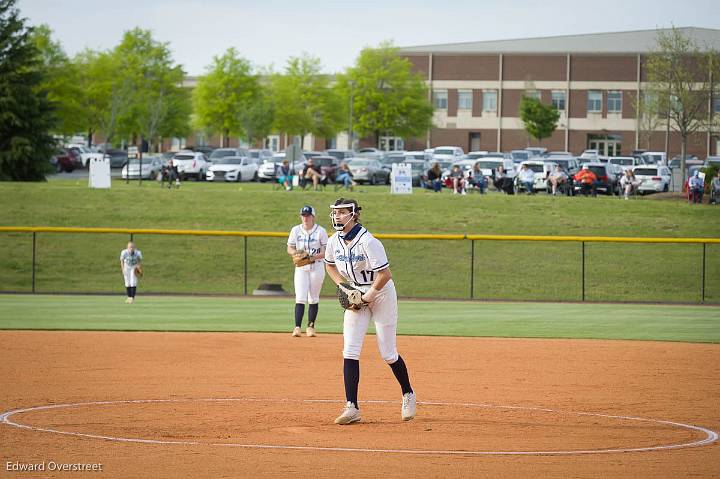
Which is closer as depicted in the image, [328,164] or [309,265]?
[309,265]

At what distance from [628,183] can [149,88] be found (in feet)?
149

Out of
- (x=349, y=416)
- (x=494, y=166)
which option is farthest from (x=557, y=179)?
(x=349, y=416)

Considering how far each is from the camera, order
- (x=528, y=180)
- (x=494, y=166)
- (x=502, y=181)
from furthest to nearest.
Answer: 1. (x=494, y=166)
2. (x=502, y=181)
3. (x=528, y=180)

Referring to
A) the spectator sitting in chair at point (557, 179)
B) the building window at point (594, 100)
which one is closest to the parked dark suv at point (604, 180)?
the spectator sitting in chair at point (557, 179)

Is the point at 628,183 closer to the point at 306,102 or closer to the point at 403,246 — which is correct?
the point at 403,246

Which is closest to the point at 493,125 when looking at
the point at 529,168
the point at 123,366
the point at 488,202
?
the point at 529,168

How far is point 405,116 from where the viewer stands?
8281 centimetres

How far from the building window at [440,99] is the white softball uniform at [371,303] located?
8268 centimetres

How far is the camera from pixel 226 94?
3310 inches

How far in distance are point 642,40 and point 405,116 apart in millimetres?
22129

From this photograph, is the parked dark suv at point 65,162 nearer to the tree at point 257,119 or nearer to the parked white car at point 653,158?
the tree at point 257,119

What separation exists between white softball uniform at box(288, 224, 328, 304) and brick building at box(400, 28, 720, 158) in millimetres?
70471

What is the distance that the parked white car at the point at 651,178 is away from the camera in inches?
1950

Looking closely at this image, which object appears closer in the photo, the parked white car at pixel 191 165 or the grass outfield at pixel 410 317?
the grass outfield at pixel 410 317
